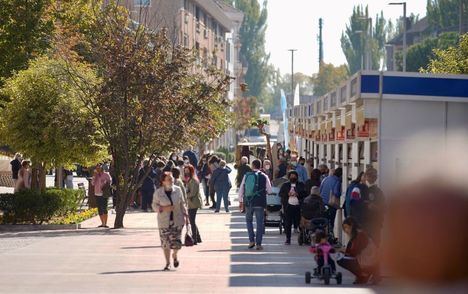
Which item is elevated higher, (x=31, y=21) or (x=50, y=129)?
(x=31, y=21)

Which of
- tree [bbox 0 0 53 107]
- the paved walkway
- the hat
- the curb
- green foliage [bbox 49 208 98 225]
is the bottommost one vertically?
the paved walkway

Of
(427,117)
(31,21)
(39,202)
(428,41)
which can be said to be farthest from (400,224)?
(428,41)

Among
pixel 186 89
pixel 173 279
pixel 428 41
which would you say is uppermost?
pixel 428 41

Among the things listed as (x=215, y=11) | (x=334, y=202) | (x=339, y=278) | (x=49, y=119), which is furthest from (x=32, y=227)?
(x=215, y=11)

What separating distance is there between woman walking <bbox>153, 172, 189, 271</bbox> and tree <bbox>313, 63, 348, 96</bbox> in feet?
465

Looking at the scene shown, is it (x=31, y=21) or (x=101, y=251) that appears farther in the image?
(x=31, y=21)

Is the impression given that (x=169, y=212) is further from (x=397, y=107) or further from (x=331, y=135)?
(x=331, y=135)

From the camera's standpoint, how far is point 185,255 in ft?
78.5

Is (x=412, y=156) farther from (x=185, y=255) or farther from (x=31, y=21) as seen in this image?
(x=31, y=21)

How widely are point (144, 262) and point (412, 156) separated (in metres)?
12.6

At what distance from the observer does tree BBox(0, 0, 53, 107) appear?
36.8 metres

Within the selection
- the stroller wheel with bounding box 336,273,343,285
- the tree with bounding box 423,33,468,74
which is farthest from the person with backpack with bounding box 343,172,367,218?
the tree with bounding box 423,33,468,74

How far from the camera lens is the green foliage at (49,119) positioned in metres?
32.3

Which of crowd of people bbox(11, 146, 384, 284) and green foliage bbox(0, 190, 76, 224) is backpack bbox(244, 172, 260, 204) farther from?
green foliage bbox(0, 190, 76, 224)
